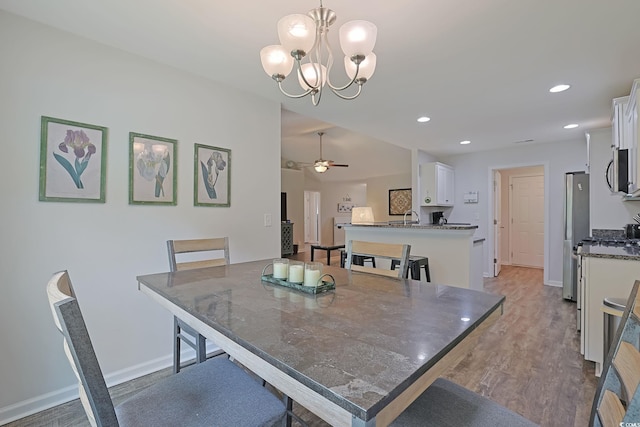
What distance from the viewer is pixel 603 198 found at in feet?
11.1

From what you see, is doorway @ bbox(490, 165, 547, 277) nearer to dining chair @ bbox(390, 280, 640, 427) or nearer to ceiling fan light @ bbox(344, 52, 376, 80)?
ceiling fan light @ bbox(344, 52, 376, 80)

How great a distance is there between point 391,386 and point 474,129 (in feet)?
14.2

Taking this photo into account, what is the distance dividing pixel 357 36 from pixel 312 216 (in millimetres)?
9275

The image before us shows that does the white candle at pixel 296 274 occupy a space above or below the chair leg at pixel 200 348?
above

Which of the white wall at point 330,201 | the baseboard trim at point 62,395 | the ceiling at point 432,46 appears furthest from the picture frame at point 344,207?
the baseboard trim at point 62,395

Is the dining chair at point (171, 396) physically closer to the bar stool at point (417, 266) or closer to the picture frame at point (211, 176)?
the picture frame at point (211, 176)

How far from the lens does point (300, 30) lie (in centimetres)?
133

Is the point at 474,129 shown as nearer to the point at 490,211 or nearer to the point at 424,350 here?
the point at 490,211

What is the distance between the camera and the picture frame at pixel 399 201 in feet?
25.4

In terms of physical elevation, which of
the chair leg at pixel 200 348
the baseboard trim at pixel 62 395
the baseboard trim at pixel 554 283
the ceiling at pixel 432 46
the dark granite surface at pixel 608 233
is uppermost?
the ceiling at pixel 432 46

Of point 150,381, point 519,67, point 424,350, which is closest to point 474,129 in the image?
point 519,67

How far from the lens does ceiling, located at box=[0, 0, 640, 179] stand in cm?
170

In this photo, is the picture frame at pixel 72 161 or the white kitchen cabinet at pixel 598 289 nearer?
the picture frame at pixel 72 161

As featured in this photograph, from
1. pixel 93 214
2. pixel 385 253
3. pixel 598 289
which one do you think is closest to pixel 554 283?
pixel 598 289
